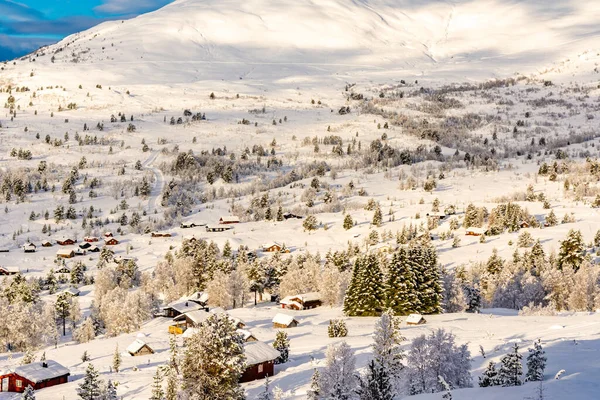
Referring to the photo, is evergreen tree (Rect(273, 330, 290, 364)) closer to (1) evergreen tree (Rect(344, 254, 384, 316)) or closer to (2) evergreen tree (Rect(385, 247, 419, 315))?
(2) evergreen tree (Rect(385, 247, 419, 315))

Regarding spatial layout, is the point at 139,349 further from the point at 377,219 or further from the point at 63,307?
the point at 377,219

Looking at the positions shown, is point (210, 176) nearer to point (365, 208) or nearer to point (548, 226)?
point (365, 208)

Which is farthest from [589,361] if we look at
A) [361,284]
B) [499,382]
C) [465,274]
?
[465,274]

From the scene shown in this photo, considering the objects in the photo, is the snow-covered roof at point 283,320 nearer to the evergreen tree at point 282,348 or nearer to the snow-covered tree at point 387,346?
the evergreen tree at point 282,348

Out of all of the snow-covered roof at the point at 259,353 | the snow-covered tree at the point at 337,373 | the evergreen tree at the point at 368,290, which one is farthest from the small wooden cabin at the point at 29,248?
the snow-covered tree at the point at 337,373

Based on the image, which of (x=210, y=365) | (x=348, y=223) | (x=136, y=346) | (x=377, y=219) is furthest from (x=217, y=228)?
(x=210, y=365)

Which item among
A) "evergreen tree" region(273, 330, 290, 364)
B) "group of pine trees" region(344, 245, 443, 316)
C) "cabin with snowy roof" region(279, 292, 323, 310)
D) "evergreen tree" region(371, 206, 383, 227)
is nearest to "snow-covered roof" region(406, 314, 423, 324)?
"group of pine trees" region(344, 245, 443, 316)
